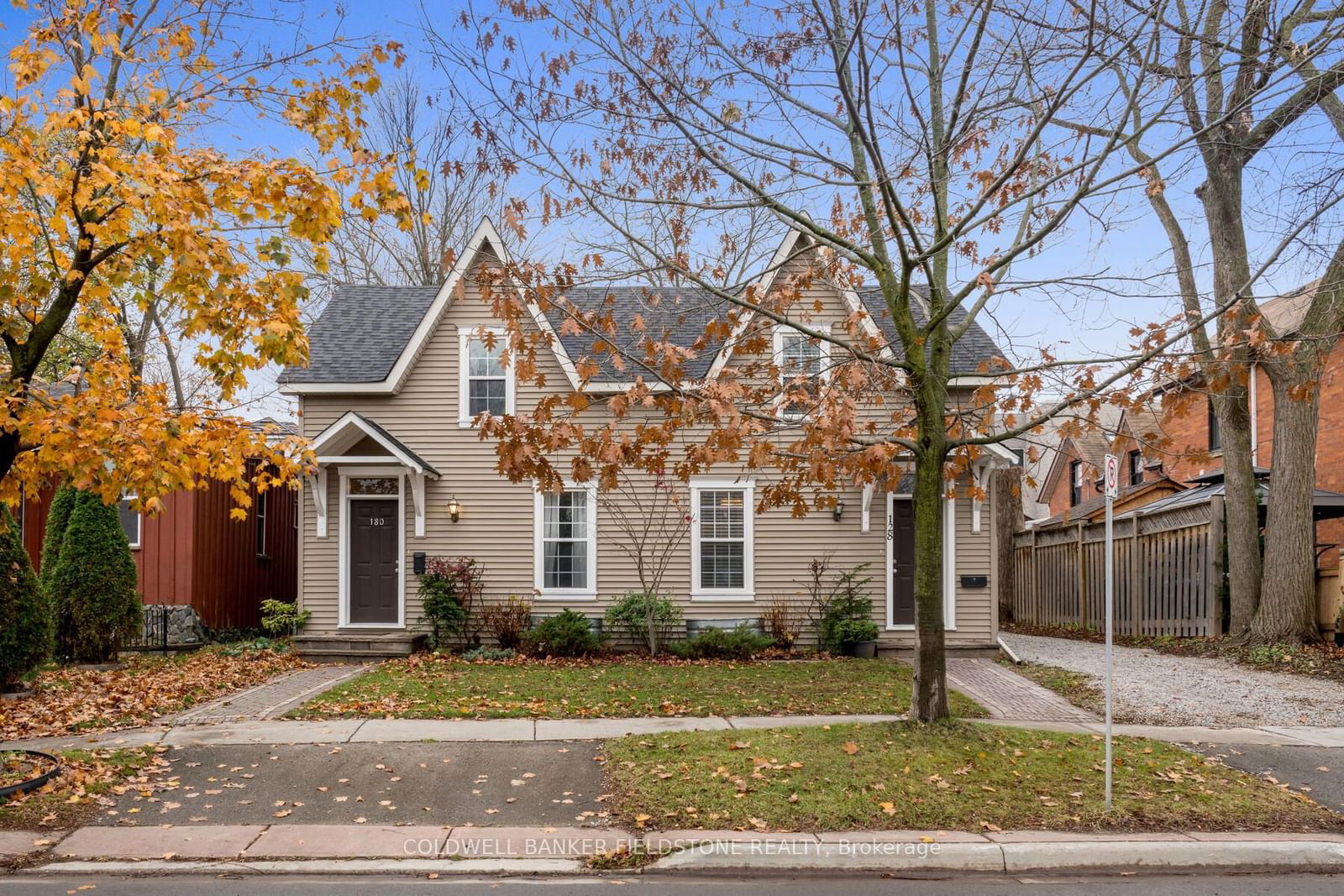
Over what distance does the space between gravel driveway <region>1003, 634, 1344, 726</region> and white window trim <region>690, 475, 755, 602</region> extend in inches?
178

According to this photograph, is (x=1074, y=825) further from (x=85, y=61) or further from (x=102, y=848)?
(x=85, y=61)

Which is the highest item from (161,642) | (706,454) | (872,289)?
(872,289)

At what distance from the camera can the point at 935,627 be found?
347 inches

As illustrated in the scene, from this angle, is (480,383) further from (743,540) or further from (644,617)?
(743,540)

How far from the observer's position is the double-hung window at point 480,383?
1686 cm

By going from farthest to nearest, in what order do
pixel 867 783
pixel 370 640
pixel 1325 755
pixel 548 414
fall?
1. pixel 370 640
2. pixel 1325 755
3. pixel 548 414
4. pixel 867 783

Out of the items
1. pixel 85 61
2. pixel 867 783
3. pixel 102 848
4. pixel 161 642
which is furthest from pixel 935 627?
pixel 161 642

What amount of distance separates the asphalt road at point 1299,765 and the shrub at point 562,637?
886 centimetres

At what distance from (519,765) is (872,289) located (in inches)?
470

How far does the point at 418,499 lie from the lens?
16438mm

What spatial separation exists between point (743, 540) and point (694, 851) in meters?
10.3

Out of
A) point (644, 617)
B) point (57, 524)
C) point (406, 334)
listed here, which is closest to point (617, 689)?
point (644, 617)

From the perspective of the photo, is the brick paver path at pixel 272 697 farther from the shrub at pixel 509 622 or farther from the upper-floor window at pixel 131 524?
the upper-floor window at pixel 131 524

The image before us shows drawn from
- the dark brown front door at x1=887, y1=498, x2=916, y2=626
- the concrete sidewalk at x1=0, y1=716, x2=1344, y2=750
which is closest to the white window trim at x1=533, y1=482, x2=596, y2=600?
the dark brown front door at x1=887, y1=498, x2=916, y2=626
